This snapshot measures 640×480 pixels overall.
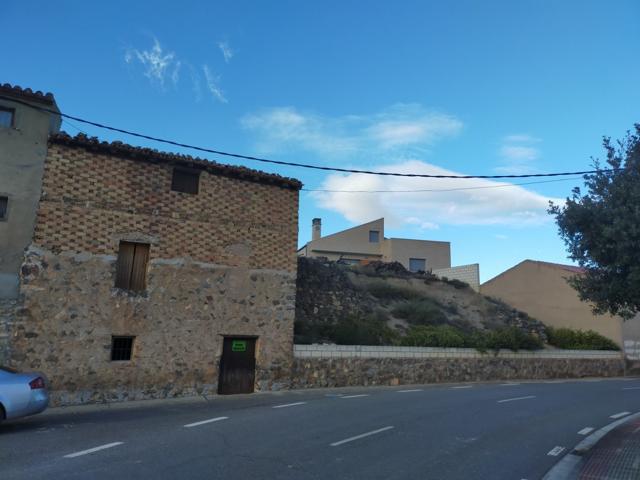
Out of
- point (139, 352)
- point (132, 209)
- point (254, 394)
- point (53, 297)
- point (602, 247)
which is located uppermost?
point (132, 209)

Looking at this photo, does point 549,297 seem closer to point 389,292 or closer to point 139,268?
point 389,292

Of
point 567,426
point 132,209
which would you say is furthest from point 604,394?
point 132,209

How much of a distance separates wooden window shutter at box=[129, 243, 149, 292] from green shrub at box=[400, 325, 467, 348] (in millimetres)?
10288

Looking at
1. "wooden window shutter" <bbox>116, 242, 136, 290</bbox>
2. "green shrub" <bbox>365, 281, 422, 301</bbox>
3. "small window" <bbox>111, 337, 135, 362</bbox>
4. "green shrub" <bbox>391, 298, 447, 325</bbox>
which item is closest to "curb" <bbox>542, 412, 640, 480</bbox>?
"small window" <bbox>111, 337, 135, 362</bbox>

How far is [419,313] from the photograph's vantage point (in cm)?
2625

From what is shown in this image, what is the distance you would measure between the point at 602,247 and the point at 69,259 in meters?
12.2

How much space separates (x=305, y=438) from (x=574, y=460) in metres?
4.18

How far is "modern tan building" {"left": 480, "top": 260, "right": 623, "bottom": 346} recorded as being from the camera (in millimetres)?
28891

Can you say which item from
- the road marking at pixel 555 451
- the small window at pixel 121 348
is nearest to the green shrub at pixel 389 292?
the small window at pixel 121 348

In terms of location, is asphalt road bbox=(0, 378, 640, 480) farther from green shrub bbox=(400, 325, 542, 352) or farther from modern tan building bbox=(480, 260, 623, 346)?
modern tan building bbox=(480, 260, 623, 346)

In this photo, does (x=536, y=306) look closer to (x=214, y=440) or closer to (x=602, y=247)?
(x=602, y=247)

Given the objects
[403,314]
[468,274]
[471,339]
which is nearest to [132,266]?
[471,339]

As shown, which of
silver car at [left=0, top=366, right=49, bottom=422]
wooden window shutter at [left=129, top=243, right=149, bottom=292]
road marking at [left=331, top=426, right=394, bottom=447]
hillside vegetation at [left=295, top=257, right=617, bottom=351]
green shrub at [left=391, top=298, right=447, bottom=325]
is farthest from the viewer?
green shrub at [left=391, top=298, right=447, bottom=325]

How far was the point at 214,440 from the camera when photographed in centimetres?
841
